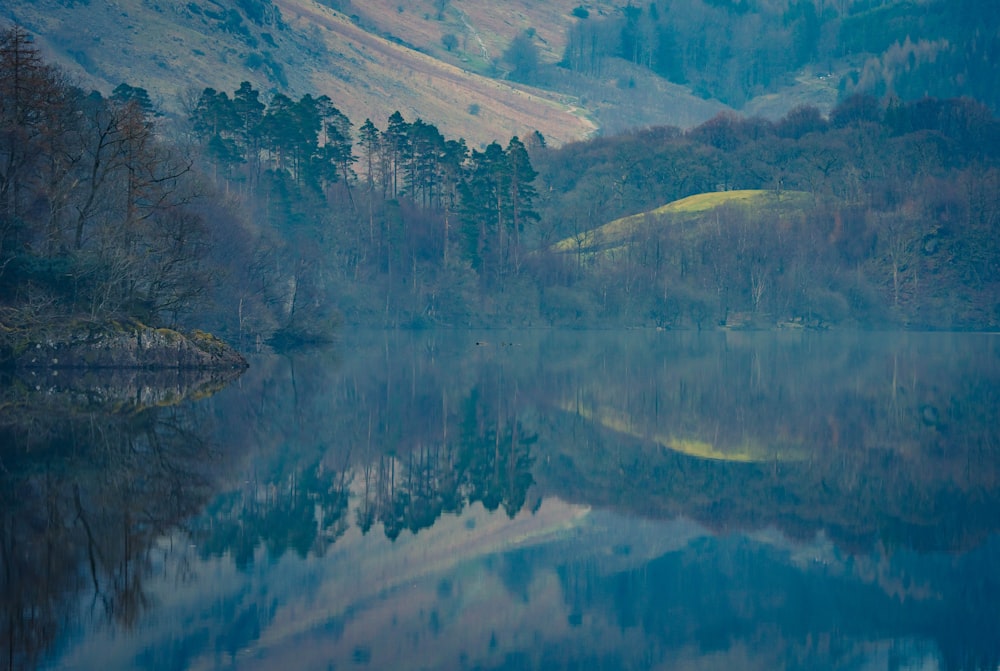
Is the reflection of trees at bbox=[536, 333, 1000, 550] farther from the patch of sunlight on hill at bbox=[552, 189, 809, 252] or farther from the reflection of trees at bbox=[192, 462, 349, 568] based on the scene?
the patch of sunlight on hill at bbox=[552, 189, 809, 252]

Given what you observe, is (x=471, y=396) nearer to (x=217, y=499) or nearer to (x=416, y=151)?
(x=217, y=499)

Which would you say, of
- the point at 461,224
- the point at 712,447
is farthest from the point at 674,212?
the point at 712,447

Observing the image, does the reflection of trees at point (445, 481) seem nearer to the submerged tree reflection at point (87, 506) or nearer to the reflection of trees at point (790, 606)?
the submerged tree reflection at point (87, 506)

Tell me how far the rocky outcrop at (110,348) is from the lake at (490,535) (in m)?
9.58

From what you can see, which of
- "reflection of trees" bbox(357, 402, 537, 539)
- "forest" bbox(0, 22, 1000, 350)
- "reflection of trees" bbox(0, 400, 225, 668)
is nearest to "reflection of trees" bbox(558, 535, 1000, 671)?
"reflection of trees" bbox(357, 402, 537, 539)

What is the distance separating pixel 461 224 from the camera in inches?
4222

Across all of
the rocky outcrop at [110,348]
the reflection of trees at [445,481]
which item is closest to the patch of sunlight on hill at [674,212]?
the rocky outcrop at [110,348]

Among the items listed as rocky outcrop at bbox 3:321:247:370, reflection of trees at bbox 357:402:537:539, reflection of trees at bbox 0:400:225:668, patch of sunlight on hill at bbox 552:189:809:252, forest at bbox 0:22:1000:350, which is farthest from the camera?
patch of sunlight on hill at bbox 552:189:809:252

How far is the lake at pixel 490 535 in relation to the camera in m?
11.3

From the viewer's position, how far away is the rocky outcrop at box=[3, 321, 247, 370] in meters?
39.7

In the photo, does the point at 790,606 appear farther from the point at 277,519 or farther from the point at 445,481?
the point at 445,481

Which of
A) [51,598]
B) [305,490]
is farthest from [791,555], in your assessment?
[51,598]

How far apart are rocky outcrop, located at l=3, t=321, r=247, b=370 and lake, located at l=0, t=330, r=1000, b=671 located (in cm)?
958

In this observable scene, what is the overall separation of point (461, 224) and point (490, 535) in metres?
92.3
